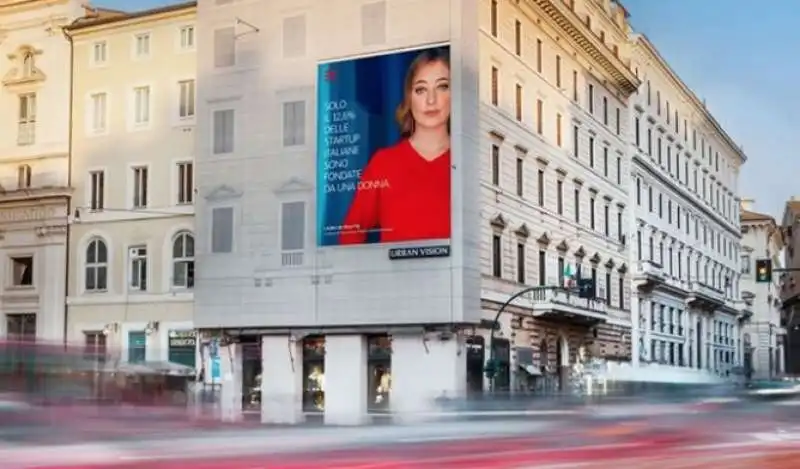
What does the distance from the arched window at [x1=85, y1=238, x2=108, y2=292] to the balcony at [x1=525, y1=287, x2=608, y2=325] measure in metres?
15.3

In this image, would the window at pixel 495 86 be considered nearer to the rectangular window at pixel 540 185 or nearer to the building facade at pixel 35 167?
the rectangular window at pixel 540 185

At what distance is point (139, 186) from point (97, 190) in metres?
1.91

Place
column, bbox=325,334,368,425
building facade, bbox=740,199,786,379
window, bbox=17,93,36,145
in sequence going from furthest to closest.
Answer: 1. building facade, bbox=740,199,786,379
2. window, bbox=17,93,36,145
3. column, bbox=325,334,368,425

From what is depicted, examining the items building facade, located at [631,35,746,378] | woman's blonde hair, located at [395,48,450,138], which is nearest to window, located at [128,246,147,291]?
woman's blonde hair, located at [395,48,450,138]

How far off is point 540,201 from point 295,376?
1160cm

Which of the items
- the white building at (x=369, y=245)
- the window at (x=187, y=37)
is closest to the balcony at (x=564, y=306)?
the white building at (x=369, y=245)

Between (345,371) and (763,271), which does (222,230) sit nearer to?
(345,371)

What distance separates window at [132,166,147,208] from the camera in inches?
1741

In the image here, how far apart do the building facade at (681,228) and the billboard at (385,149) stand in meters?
18.3

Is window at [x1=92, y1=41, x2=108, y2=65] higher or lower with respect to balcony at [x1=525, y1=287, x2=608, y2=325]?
higher

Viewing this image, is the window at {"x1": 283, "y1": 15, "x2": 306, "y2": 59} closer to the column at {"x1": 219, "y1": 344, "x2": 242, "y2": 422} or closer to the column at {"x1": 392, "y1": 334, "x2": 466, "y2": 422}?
the column at {"x1": 219, "y1": 344, "x2": 242, "y2": 422}

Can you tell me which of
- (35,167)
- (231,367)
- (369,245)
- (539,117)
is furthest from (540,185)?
(35,167)

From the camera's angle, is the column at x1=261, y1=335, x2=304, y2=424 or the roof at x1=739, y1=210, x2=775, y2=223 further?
the roof at x1=739, y1=210, x2=775, y2=223

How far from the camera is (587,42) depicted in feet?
165
